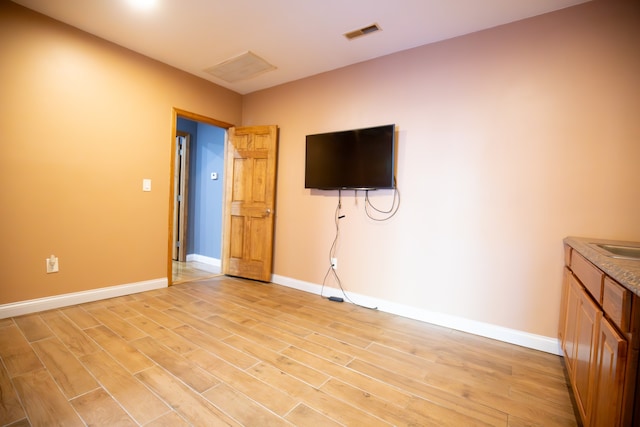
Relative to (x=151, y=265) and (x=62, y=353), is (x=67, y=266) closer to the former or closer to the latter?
(x=151, y=265)

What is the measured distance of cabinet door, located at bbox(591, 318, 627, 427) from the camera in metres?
0.98

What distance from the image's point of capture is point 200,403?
1.51 metres

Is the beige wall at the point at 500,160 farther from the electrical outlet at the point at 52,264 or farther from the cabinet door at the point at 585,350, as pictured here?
the electrical outlet at the point at 52,264

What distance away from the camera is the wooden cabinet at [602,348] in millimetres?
958

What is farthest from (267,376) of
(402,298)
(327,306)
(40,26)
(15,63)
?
(40,26)

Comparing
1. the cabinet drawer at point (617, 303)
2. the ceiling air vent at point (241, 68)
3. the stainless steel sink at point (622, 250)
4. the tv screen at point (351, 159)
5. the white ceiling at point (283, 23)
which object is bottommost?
the cabinet drawer at point (617, 303)

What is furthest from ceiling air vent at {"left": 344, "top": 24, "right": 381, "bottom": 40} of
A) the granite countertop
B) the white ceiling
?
the granite countertop

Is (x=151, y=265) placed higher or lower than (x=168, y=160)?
lower

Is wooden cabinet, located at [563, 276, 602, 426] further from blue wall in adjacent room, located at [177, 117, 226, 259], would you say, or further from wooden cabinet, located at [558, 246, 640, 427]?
blue wall in adjacent room, located at [177, 117, 226, 259]

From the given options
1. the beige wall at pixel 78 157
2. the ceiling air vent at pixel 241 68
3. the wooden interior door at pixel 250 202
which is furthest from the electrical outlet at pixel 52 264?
the ceiling air vent at pixel 241 68

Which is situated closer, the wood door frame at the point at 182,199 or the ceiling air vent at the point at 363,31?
the ceiling air vent at the point at 363,31

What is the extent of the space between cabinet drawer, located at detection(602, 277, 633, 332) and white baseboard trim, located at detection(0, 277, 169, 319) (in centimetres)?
383

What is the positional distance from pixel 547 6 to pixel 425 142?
4.18ft

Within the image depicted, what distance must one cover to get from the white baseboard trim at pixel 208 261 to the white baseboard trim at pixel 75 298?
43.3 inches
